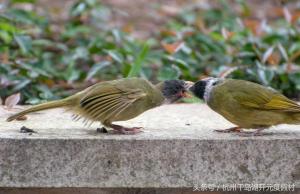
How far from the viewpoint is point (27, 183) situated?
3.37 meters

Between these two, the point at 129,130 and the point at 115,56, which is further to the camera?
the point at 115,56

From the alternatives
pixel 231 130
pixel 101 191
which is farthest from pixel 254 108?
pixel 101 191

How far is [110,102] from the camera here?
12.0ft

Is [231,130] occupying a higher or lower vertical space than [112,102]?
lower

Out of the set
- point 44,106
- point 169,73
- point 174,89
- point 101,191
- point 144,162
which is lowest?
point 101,191

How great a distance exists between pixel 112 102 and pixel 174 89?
0.44 metres

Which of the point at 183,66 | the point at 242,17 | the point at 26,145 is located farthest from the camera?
the point at 242,17

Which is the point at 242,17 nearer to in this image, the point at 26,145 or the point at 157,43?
the point at 157,43

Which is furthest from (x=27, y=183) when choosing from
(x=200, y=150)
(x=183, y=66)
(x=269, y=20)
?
(x=269, y=20)

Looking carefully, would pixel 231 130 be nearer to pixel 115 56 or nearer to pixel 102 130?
pixel 102 130

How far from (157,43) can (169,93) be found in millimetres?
2802

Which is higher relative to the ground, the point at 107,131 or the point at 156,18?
the point at 156,18

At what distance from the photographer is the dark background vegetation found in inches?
213

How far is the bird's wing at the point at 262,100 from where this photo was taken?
12.5 ft
